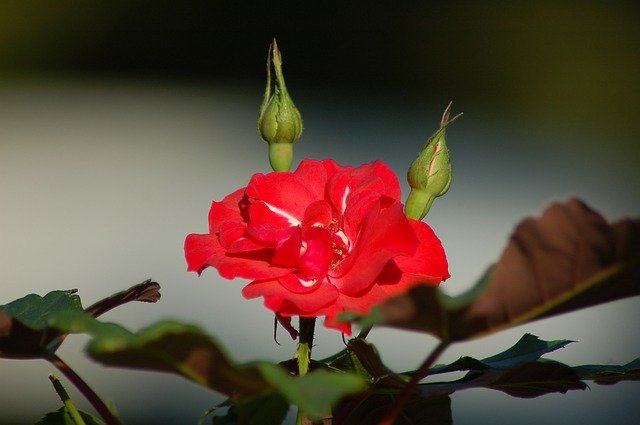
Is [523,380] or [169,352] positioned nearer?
[169,352]

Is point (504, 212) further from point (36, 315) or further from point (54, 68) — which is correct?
point (36, 315)

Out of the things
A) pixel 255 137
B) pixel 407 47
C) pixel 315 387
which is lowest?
pixel 315 387

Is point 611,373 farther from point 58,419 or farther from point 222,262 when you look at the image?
point 58,419

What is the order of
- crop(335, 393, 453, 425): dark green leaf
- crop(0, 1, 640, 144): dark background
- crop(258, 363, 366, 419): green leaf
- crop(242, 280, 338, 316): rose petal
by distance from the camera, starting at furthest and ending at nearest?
crop(0, 1, 640, 144): dark background
crop(335, 393, 453, 425): dark green leaf
crop(242, 280, 338, 316): rose petal
crop(258, 363, 366, 419): green leaf

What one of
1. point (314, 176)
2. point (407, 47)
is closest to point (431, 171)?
point (314, 176)

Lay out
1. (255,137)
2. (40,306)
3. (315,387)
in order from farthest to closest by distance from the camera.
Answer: (255,137)
(40,306)
(315,387)

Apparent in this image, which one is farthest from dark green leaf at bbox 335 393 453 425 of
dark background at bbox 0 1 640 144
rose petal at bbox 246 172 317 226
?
dark background at bbox 0 1 640 144

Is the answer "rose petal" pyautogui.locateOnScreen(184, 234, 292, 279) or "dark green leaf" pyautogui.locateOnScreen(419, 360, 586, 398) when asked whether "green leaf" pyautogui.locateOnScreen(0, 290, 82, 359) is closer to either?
"rose petal" pyautogui.locateOnScreen(184, 234, 292, 279)
